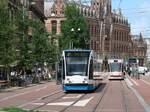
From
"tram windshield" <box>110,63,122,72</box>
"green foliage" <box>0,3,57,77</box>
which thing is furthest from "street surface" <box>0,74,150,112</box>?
"tram windshield" <box>110,63,122,72</box>

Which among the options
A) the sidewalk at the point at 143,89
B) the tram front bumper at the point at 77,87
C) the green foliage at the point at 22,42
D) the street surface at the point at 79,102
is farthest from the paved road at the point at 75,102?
the green foliage at the point at 22,42

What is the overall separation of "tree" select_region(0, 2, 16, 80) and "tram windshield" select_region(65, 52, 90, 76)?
8.23 metres

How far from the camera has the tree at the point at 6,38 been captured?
48875 millimetres

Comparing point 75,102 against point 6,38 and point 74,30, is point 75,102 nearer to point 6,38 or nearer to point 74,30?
point 6,38

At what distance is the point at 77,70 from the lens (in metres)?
42.3

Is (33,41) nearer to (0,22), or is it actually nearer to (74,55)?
(0,22)

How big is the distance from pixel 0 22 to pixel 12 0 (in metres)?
37.8

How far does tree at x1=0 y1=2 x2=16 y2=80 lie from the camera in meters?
48.9

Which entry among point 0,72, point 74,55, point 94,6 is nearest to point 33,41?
point 0,72

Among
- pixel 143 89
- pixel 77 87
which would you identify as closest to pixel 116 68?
pixel 143 89

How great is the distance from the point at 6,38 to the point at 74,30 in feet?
199

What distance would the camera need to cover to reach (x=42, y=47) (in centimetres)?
7562

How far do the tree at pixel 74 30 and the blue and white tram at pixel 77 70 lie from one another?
216ft

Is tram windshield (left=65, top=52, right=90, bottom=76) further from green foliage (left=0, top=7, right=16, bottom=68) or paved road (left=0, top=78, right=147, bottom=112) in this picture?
green foliage (left=0, top=7, right=16, bottom=68)
